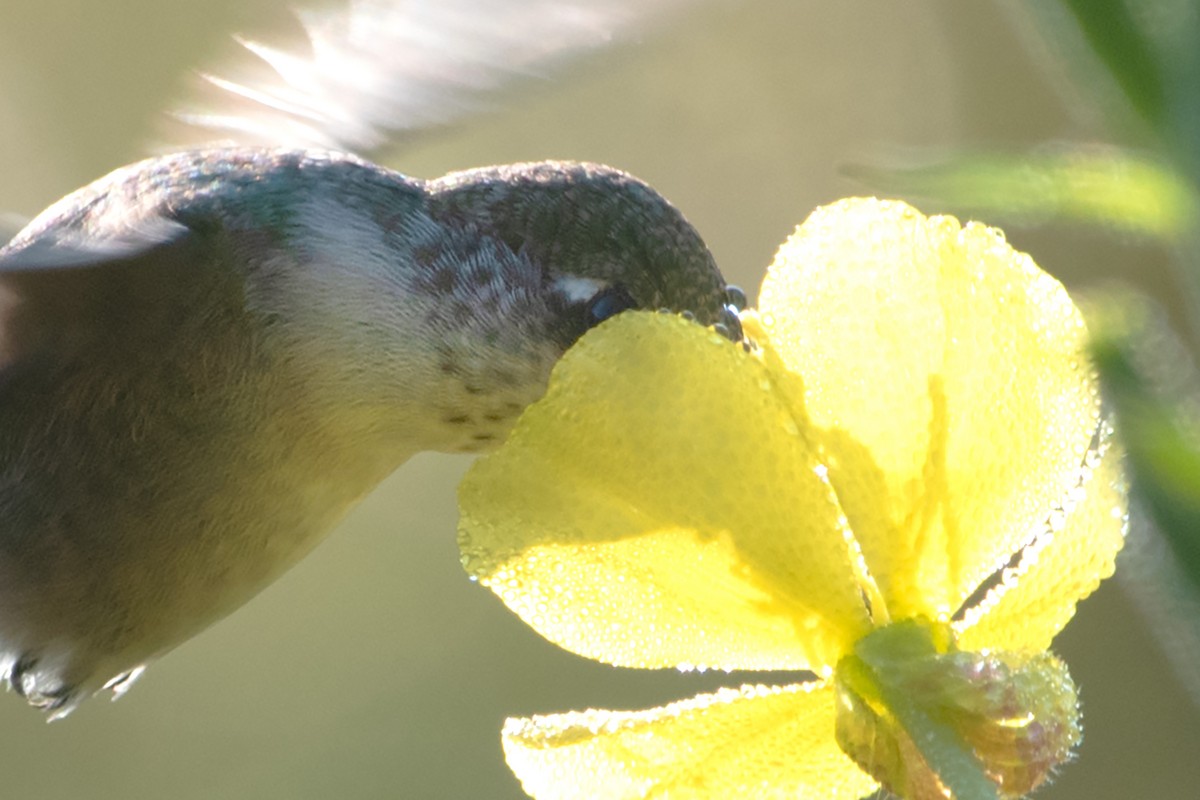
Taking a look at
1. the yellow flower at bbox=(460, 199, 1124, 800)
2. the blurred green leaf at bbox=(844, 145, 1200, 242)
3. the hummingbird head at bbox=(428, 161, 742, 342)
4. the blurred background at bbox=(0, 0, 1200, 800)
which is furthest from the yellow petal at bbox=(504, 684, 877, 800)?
the blurred background at bbox=(0, 0, 1200, 800)

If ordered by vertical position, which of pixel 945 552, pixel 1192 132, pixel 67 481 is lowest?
pixel 67 481

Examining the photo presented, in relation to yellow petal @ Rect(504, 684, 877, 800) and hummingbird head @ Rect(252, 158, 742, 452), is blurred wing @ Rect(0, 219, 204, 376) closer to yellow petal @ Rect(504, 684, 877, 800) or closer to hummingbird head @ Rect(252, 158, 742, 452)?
hummingbird head @ Rect(252, 158, 742, 452)

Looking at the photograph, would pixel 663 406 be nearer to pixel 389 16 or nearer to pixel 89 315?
pixel 89 315

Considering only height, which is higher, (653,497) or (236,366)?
(653,497)

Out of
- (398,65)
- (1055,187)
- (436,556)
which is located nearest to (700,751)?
(1055,187)

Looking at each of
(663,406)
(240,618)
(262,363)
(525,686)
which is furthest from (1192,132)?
(240,618)

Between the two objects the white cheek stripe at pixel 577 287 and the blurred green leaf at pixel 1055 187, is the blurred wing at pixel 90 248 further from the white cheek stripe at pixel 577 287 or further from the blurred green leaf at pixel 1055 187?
the blurred green leaf at pixel 1055 187

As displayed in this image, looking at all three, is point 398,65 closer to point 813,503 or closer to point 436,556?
point 813,503
